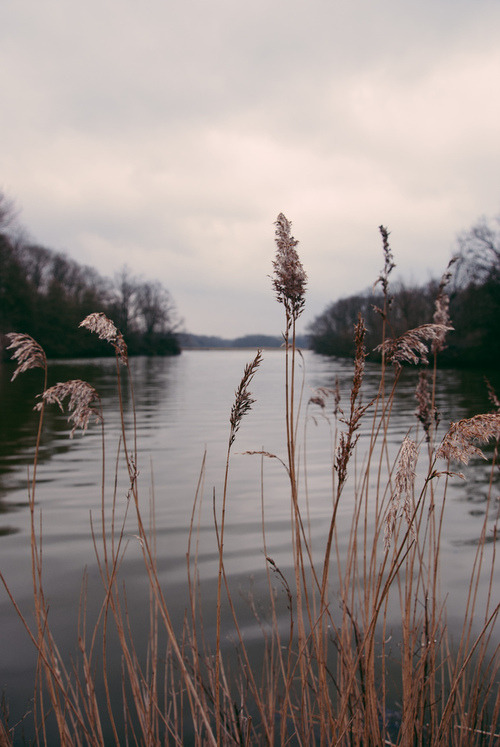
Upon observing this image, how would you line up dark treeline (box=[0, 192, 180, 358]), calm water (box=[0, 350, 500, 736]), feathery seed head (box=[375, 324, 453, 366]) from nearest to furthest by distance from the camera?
feathery seed head (box=[375, 324, 453, 366]), calm water (box=[0, 350, 500, 736]), dark treeline (box=[0, 192, 180, 358])

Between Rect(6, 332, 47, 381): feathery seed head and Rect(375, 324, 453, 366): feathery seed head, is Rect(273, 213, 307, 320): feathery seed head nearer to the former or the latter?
Rect(375, 324, 453, 366): feathery seed head

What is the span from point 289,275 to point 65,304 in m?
53.7

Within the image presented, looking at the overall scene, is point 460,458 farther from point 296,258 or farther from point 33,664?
point 33,664

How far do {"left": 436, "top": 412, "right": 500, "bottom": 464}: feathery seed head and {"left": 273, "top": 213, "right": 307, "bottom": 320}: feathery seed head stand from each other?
547mm

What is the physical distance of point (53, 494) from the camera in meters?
7.29

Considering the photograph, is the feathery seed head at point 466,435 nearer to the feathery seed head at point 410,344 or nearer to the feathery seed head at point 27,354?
the feathery seed head at point 410,344

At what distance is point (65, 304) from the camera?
52.3 metres

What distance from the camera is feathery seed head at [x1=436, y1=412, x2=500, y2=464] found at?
152 centimetres

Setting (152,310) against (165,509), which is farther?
(152,310)

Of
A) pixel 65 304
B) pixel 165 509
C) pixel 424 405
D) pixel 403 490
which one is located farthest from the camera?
pixel 65 304

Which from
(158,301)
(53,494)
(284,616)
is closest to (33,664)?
(284,616)

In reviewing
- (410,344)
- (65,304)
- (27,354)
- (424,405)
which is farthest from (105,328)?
(65,304)

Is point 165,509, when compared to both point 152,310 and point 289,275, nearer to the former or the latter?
point 289,275

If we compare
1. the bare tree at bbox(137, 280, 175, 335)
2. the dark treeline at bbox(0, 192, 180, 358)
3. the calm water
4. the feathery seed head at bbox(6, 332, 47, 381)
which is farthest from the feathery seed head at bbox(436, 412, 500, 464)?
the bare tree at bbox(137, 280, 175, 335)
